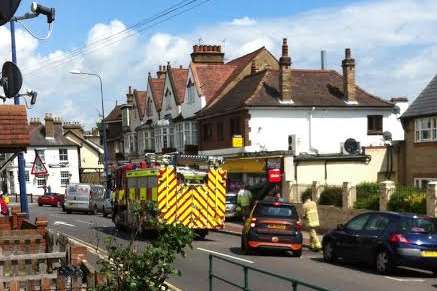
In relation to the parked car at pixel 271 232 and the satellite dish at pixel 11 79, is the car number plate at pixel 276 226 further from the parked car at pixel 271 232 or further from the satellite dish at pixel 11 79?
the satellite dish at pixel 11 79

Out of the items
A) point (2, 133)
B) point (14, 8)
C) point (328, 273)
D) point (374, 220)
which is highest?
point (14, 8)

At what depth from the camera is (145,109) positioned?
64750 millimetres

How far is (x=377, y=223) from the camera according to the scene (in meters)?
16.9

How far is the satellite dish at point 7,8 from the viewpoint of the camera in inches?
193

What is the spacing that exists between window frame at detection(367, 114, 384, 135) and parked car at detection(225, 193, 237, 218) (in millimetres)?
15116

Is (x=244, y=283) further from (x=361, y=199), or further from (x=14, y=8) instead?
(x=361, y=199)

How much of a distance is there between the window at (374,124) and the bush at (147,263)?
132 feet

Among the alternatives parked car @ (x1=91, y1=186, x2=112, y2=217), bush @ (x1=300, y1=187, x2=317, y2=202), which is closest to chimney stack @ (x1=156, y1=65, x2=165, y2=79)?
parked car @ (x1=91, y1=186, x2=112, y2=217)

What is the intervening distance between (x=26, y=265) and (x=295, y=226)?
11496 millimetres

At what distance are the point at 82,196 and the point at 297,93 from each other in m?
16.3

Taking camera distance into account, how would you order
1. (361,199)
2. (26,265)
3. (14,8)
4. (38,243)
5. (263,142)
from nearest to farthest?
(14,8), (26,265), (38,243), (361,199), (263,142)

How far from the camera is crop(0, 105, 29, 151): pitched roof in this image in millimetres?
10775

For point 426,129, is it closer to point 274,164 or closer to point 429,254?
point 274,164

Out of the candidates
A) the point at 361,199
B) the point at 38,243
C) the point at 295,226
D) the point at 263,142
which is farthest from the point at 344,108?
the point at 38,243
